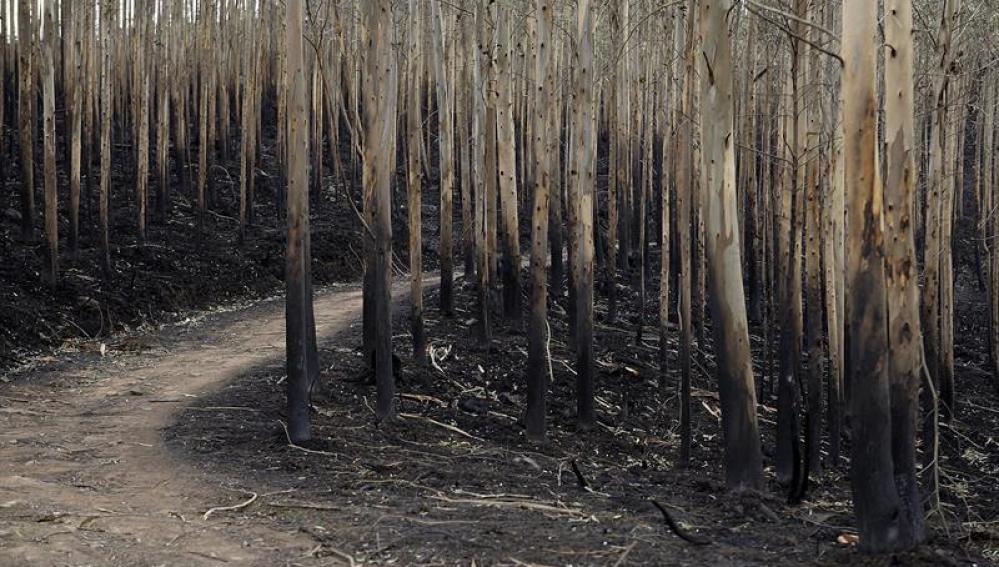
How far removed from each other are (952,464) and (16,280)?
1184 cm

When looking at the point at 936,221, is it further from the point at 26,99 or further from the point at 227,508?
the point at 26,99

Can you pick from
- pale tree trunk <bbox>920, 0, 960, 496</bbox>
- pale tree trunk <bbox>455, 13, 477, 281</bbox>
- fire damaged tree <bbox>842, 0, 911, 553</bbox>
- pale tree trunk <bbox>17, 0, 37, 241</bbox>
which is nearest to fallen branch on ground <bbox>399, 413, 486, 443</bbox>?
fire damaged tree <bbox>842, 0, 911, 553</bbox>

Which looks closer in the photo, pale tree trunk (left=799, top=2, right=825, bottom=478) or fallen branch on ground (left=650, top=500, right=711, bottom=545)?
fallen branch on ground (left=650, top=500, right=711, bottom=545)

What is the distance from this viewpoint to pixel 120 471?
7.21m

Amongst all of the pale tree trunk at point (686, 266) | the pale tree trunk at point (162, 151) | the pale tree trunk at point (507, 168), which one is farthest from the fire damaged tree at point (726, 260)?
the pale tree trunk at point (162, 151)

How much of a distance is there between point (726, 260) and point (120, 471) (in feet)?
14.6

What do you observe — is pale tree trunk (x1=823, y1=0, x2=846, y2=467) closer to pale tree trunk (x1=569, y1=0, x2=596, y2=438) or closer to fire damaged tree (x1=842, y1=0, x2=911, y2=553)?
pale tree trunk (x1=569, y1=0, x2=596, y2=438)

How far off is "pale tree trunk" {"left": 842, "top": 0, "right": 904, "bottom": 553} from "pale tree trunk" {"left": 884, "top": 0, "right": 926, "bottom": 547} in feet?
1.58

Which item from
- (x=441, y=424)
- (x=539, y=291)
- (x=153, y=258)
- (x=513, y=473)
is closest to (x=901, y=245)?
(x=513, y=473)

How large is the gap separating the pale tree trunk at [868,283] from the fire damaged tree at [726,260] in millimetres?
1629

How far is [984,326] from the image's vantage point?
20.9m

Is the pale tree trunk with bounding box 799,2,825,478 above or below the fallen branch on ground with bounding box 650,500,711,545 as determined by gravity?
above

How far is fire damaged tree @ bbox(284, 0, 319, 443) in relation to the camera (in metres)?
7.68

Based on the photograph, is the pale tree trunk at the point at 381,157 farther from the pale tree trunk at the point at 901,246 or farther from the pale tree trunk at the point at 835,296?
the pale tree trunk at the point at 835,296
